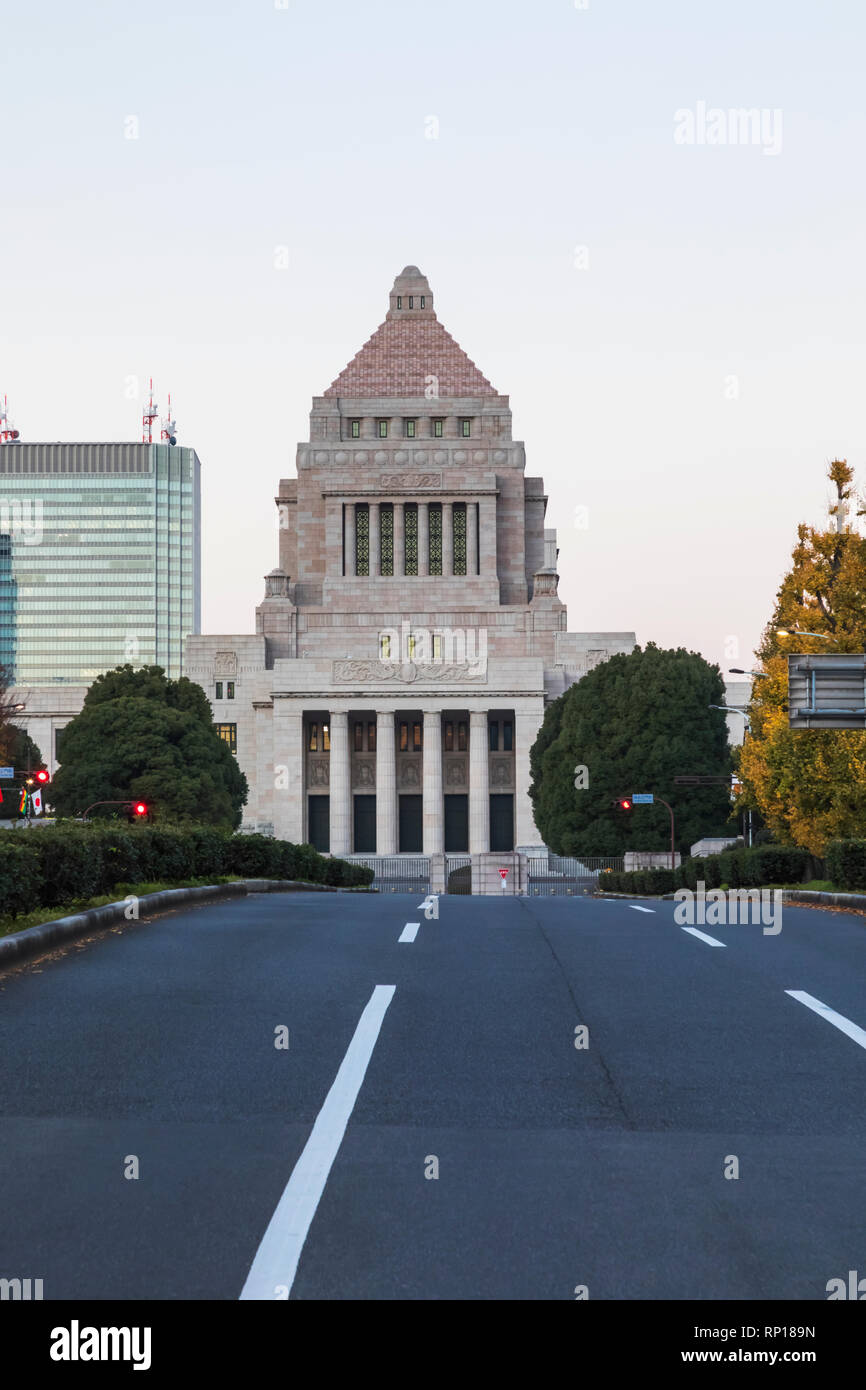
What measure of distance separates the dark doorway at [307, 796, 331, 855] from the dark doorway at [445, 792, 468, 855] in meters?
8.83

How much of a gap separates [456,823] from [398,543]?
71.3ft

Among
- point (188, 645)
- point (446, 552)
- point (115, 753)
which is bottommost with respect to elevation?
point (115, 753)

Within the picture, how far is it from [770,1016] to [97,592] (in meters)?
196

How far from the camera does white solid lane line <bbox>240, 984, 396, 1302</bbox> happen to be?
185 inches

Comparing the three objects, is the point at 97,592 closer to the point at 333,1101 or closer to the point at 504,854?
the point at 504,854

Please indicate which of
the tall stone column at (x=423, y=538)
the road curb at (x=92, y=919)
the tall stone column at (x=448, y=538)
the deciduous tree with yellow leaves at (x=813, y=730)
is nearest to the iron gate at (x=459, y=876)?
the tall stone column at (x=448, y=538)

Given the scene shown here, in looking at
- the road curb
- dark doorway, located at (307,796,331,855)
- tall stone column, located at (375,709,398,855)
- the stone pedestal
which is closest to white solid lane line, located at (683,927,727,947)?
the road curb

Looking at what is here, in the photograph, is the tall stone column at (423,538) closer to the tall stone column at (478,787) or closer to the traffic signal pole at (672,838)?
the tall stone column at (478,787)

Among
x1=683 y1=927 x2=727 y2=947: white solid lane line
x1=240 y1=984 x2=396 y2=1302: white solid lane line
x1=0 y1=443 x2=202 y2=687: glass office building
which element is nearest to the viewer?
x1=240 y1=984 x2=396 y2=1302: white solid lane line

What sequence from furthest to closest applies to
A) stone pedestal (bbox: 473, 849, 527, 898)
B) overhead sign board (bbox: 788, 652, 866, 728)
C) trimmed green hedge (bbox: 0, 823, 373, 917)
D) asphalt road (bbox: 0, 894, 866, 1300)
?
1. stone pedestal (bbox: 473, 849, 527, 898)
2. overhead sign board (bbox: 788, 652, 866, 728)
3. trimmed green hedge (bbox: 0, 823, 373, 917)
4. asphalt road (bbox: 0, 894, 866, 1300)

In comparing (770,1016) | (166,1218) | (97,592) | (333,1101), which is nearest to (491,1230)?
(166,1218)

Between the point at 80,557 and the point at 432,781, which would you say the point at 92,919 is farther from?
the point at 80,557

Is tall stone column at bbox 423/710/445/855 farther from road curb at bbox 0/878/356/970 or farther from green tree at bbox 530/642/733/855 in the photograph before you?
road curb at bbox 0/878/356/970
